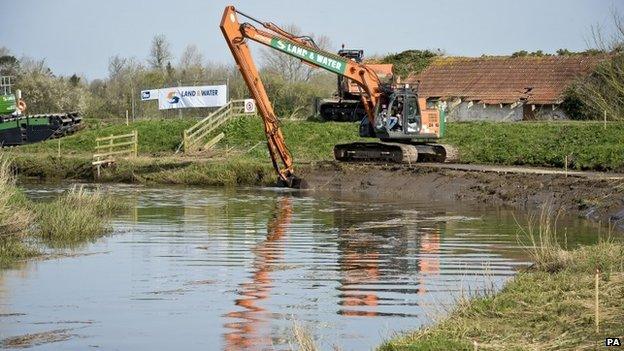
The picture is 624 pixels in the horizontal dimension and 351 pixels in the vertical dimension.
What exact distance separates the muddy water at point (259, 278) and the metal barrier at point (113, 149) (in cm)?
1388

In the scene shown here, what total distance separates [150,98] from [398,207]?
104 ft

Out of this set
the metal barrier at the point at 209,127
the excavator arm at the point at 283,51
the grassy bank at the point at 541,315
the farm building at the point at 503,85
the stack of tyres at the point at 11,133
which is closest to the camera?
the grassy bank at the point at 541,315

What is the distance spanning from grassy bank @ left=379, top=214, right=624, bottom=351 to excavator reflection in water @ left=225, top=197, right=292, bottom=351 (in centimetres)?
243

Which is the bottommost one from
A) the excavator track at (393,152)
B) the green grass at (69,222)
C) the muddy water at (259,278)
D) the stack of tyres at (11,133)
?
the muddy water at (259,278)

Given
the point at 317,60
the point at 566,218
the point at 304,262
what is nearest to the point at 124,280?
the point at 304,262

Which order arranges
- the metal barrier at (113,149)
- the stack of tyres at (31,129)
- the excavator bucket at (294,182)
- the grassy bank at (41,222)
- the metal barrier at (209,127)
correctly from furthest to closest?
the stack of tyres at (31,129), the metal barrier at (209,127), the metal barrier at (113,149), the excavator bucket at (294,182), the grassy bank at (41,222)

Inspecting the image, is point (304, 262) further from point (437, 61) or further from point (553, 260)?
point (437, 61)

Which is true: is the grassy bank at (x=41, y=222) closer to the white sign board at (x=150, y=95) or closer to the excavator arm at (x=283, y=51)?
the excavator arm at (x=283, y=51)

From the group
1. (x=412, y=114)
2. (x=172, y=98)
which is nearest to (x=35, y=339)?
(x=412, y=114)

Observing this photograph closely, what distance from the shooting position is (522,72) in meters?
60.4

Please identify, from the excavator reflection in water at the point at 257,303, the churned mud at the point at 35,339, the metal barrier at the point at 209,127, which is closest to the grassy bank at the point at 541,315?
the excavator reflection in water at the point at 257,303

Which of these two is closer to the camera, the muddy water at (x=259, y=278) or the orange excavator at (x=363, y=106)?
the muddy water at (x=259, y=278)

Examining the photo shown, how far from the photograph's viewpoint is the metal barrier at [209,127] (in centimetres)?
5250

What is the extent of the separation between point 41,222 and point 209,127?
2892cm
